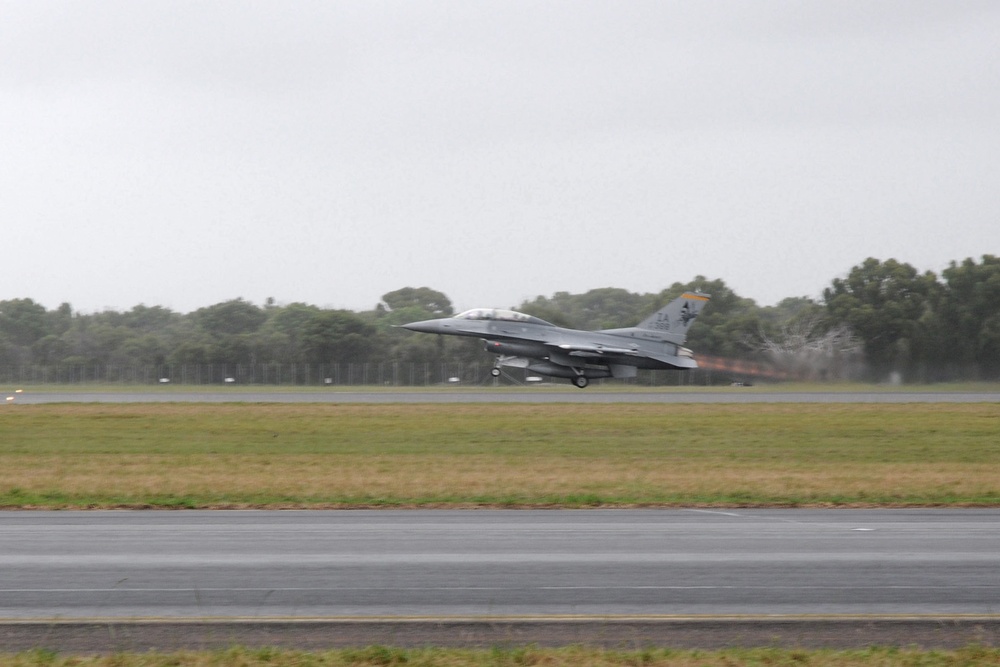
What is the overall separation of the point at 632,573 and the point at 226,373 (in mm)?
54903

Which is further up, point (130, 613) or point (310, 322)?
point (310, 322)

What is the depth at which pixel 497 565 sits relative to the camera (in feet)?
36.9

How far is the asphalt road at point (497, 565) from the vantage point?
30.2ft

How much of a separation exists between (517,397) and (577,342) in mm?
5741

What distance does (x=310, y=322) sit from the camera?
68.9 meters

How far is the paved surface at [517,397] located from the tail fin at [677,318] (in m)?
3.50

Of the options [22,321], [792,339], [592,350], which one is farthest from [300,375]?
[22,321]

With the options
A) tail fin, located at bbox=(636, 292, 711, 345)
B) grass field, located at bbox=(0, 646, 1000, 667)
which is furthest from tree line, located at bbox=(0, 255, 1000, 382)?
grass field, located at bbox=(0, 646, 1000, 667)

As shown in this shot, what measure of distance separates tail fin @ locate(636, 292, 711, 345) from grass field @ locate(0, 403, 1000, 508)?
12168mm

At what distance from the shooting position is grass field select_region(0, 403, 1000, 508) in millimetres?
18859

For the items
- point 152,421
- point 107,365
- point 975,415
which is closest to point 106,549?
point 152,421

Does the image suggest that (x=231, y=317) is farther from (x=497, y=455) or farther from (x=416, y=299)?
(x=497, y=455)

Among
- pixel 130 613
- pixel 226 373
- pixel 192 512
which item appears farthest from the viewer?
pixel 226 373

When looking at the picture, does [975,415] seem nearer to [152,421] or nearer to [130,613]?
[152,421]
